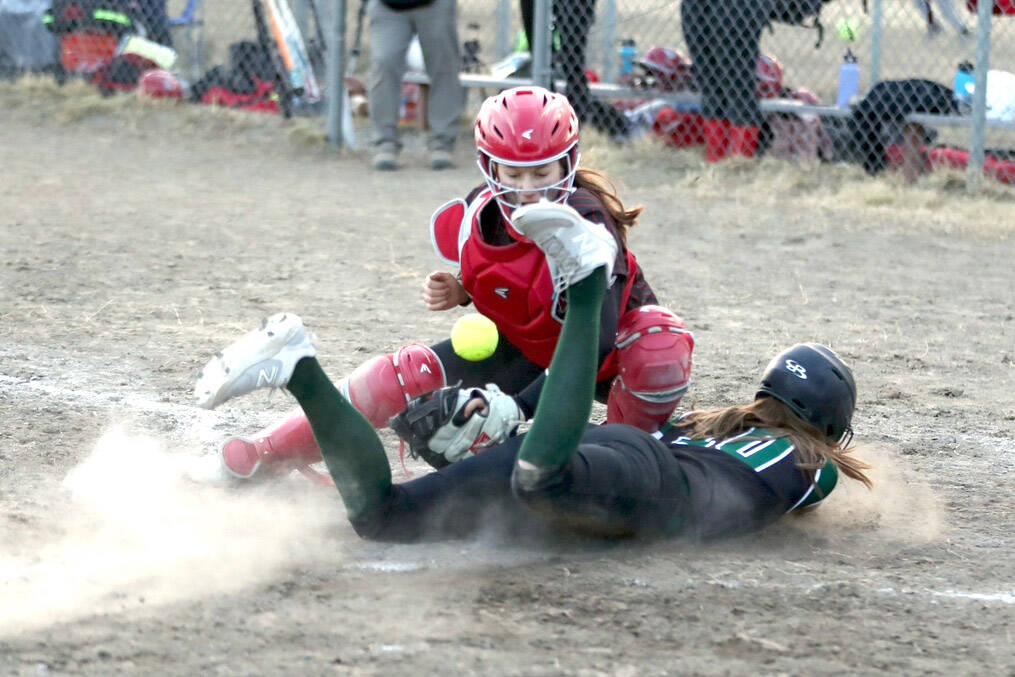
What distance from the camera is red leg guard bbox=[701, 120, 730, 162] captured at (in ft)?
32.1

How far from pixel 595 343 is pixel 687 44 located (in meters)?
6.94

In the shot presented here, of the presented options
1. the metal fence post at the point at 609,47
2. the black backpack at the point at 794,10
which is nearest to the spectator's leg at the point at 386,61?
the metal fence post at the point at 609,47

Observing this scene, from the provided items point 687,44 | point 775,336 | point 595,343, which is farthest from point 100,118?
point 595,343

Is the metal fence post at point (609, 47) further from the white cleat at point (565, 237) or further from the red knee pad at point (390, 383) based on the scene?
the white cleat at point (565, 237)

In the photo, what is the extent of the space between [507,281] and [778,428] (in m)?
0.88

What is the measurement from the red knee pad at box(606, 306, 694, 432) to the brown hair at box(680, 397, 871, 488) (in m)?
0.13

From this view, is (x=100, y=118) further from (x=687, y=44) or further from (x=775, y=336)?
(x=775, y=336)

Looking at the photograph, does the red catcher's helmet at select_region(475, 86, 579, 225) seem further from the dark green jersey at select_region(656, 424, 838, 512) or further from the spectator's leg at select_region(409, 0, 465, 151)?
the spectator's leg at select_region(409, 0, 465, 151)

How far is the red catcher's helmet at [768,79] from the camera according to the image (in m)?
10.0

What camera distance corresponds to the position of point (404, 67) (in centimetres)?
984

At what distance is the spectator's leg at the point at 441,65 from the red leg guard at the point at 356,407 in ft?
20.6

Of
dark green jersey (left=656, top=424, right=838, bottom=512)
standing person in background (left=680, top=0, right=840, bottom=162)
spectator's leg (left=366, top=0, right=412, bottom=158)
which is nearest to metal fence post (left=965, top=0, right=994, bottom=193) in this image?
standing person in background (left=680, top=0, right=840, bottom=162)

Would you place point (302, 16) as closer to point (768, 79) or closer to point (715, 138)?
point (715, 138)

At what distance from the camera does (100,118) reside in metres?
11.6
